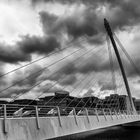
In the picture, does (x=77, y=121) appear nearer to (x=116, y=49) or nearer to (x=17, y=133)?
(x=17, y=133)

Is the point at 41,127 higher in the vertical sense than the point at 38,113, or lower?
lower

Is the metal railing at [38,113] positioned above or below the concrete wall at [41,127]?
above

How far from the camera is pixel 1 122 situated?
9984mm

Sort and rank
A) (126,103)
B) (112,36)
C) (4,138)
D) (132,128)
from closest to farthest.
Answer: (4,138), (112,36), (132,128), (126,103)

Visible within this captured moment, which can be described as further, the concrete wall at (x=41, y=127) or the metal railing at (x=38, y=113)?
the metal railing at (x=38, y=113)

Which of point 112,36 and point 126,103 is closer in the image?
point 112,36

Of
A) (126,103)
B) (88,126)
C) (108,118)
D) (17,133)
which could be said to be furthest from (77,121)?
(126,103)

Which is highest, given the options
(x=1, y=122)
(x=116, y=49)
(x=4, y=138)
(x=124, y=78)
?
(x=116, y=49)

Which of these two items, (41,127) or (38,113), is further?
(38,113)

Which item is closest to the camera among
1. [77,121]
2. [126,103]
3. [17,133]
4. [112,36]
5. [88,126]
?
[17,133]

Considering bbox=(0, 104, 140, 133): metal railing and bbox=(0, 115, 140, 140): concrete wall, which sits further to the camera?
bbox=(0, 104, 140, 133): metal railing

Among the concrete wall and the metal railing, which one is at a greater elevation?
the metal railing

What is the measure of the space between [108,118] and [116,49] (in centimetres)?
1989

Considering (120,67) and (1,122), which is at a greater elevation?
(120,67)
